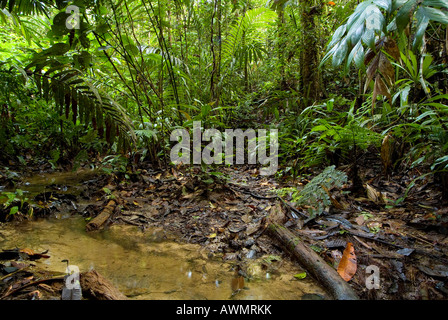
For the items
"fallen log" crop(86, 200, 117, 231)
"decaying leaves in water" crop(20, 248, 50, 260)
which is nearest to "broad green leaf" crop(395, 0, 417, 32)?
"decaying leaves in water" crop(20, 248, 50, 260)

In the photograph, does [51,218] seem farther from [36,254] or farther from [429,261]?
[429,261]

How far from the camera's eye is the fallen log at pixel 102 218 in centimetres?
174

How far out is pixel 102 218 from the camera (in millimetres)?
1842

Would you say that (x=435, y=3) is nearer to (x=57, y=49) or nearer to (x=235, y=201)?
(x=235, y=201)

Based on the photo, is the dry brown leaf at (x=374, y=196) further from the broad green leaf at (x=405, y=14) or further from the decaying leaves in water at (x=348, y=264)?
the broad green leaf at (x=405, y=14)

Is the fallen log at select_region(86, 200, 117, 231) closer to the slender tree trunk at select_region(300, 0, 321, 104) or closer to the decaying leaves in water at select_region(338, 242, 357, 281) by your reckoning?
the decaying leaves in water at select_region(338, 242, 357, 281)

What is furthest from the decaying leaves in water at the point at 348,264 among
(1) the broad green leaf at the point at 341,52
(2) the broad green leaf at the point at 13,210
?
(2) the broad green leaf at the point at 13,210

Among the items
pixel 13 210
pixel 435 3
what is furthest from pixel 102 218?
pixel 435 3

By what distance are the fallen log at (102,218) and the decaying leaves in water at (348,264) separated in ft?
5.15

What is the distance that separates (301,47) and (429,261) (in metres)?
3.38

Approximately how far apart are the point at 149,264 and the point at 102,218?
2.42 ft

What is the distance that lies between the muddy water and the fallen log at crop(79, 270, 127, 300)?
0.29 feet

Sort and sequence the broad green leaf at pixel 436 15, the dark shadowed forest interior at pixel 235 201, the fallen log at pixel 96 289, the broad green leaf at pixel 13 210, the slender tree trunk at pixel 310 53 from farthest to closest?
1. the slender tree trunk at pixel 310 53
2. the broad green leaf at pixel 13 210
3. the dark shadowed forest interior at pixel 235 201
4. the fallen log at pixel 96 289
5. the broad green leaf at pixel 436 15
